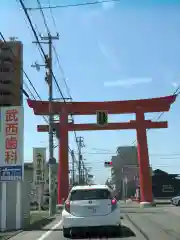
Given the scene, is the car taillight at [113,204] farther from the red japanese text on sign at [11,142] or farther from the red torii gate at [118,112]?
the red torii gate at [118,112]

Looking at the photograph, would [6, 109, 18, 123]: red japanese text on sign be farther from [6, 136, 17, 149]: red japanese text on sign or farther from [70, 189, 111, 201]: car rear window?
[70, 189, 111, 201]: car rear window

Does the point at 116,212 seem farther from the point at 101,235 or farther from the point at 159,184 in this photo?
the point at 159,184

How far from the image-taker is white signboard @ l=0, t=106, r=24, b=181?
16609 millimetres

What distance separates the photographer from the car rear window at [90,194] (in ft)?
45.7

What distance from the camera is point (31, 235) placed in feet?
46.9

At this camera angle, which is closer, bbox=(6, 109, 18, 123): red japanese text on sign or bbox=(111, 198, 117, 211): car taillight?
bbox=(111, 198, 117, 211): car taillight

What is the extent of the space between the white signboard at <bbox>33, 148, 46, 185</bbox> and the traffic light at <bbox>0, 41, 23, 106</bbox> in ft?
19.7

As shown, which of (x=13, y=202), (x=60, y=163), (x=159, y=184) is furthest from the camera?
(x=159, y=184)

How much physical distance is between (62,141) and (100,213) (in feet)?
90.0

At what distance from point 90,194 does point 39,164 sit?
927 inches

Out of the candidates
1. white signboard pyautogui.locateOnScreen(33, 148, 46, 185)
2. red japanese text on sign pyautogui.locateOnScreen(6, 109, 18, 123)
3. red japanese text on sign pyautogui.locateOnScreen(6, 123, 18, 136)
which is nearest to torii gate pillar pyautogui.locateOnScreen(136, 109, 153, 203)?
white signboard pyautogui.locateOnScreen(33, 148, 46, 185)

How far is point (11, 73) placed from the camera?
92.8 ft

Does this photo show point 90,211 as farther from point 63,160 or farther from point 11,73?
point 63,160

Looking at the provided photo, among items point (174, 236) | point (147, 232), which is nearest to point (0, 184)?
point (147, 232)
